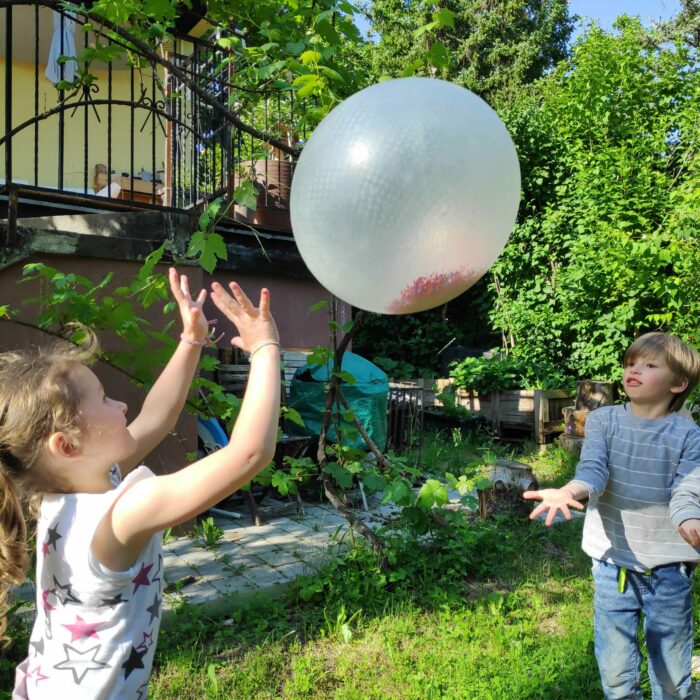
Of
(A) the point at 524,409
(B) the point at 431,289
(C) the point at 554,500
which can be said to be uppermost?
(B) the point at 431,289

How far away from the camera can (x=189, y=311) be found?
4.99ft

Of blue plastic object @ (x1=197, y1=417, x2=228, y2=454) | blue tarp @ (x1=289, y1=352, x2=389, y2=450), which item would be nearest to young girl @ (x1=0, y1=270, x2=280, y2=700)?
blue plastic object @ (x1=197, y1=417, x2=228, y2=454)

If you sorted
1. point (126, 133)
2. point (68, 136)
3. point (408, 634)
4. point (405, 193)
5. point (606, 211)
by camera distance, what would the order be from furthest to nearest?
point (126, 133), point (68, 136), point (606, 211), point (408, 634), point (405, 193)

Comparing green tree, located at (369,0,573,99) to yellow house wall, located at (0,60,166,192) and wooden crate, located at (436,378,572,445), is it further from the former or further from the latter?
wooden crate, located at (436,378,572,445)

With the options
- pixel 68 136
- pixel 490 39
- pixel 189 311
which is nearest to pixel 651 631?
pixel 189 311

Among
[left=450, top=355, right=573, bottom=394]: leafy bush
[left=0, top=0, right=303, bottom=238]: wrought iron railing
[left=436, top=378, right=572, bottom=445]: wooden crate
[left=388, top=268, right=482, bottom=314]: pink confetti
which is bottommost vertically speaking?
[left=436, top=378, right=572, bottom=445]: wooden crate

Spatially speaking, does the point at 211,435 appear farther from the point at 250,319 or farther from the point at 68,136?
the point at 68,136

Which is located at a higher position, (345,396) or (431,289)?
(431,289)

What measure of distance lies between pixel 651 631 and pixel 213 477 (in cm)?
179

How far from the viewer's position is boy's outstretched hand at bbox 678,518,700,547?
1.90 m

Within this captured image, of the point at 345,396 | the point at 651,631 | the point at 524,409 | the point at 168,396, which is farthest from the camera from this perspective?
the point at 524,409

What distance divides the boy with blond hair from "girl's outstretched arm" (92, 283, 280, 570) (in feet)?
4.08

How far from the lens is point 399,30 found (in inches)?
721

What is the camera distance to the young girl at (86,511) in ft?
3.96
